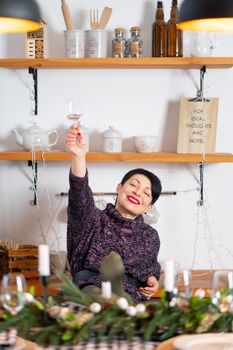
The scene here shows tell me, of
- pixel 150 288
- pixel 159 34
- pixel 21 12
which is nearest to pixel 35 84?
pixel 159 34

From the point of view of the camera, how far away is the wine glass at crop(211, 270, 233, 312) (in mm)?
1952

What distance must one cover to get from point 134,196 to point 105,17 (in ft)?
3.14

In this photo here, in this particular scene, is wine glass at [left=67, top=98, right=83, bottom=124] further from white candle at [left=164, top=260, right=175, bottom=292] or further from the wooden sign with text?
white candle at [left=164, top=260, right=175, bottom=292]

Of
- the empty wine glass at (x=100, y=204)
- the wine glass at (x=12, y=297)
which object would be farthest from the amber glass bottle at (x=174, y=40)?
the wine glass at (x=12, y=297)

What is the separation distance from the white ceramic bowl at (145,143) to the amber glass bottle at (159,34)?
407 millimetres

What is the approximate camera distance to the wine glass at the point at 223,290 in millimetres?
1952

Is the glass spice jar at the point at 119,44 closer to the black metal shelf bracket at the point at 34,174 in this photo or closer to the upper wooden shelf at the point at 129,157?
the upper wooden shelf at the point at 129,157

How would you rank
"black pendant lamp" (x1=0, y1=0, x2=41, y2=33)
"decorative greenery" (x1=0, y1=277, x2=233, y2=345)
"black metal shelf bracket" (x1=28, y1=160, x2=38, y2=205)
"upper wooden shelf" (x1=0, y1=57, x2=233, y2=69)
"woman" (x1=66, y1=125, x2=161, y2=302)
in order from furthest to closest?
"black metal shelf bracket" (x1=28, y1=160, x2=38, y2=205) → "upper wooden shelf" (x1=0, y1=57, x2=233, y2=69) → "woman" (x1=66, y1=125, x2=161, y2=302) → "black pendant lamp" (x1=0, y1=0, x2=41, y2=33) → "decorative greenery" (x1=0, y1=277, x2=233, y2=345)

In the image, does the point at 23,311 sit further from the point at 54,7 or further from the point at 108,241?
the point at 54,7

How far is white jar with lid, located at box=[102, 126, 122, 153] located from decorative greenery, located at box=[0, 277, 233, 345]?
1.66 m

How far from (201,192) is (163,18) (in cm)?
89

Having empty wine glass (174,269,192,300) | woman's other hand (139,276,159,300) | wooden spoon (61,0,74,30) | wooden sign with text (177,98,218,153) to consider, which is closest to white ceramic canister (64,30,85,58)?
wooden spoon (61,0,74,30)

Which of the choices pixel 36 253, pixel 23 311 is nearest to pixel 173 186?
pixel 36 253

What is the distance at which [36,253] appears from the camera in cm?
350
